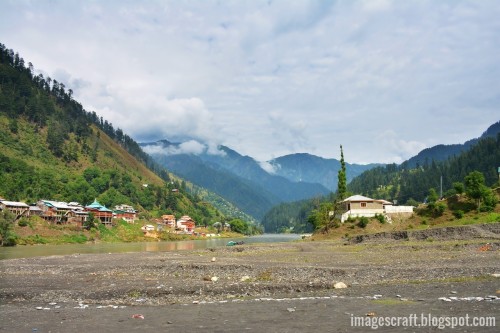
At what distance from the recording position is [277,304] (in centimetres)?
1884

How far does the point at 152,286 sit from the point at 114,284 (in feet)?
11.4

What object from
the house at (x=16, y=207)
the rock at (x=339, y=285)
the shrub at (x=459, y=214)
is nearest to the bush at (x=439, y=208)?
the shrub at (x=459, y=214)

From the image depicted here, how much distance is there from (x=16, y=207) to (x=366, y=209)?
119 meters

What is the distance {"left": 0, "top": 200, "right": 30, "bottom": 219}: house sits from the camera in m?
138

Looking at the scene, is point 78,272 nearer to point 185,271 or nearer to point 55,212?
point 185,271

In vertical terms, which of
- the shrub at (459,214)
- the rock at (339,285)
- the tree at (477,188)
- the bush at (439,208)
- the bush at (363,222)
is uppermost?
the tree at (477,188)

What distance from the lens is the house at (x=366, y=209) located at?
321 ft

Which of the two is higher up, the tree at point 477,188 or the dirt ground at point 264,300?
the tree at point 477,188

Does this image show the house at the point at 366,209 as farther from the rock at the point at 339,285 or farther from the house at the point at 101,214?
the house at the point at 101,214

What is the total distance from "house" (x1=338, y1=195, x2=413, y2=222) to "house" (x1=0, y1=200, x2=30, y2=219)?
110m

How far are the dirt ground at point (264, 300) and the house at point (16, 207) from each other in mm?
122122

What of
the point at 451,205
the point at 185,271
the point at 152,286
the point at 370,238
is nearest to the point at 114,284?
the point at 152,286

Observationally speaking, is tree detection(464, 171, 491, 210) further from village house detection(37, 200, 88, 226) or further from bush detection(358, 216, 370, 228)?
village house detection(37, 200, 88, 226)

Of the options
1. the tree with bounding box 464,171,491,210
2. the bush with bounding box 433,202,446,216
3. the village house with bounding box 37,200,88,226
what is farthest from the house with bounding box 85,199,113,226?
the tree with bounding box 464,171,491,210
